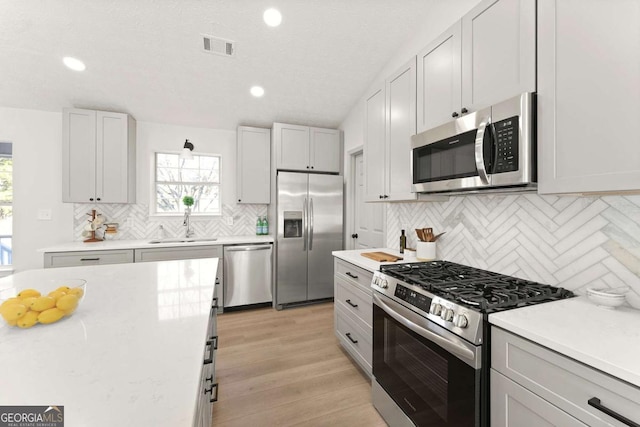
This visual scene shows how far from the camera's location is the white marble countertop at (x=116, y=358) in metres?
0.57

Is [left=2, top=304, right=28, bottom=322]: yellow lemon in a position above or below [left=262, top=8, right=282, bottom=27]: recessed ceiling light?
below

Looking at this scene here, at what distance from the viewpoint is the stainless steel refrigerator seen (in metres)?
3.74

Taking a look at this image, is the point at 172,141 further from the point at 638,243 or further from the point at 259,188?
the point at 638,243

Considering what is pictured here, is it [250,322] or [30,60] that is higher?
[30,60]

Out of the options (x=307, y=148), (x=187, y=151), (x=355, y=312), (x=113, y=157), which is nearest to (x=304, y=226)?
(x=307, y=148)

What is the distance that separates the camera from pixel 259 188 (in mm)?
4020

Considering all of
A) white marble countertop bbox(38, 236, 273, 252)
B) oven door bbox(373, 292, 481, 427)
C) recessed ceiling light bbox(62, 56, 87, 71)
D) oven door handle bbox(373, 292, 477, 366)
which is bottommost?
oven door bbox(373, 292, 481, 427)

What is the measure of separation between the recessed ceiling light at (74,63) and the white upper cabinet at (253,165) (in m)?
1.77

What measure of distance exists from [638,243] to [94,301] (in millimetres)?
2484

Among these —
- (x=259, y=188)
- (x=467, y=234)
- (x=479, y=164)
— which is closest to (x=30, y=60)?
(x=259, y=188)

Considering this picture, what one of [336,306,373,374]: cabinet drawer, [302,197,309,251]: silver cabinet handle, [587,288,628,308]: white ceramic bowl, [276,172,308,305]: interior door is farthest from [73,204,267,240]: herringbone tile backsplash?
[587,288,628,308]: white ceramic bowl

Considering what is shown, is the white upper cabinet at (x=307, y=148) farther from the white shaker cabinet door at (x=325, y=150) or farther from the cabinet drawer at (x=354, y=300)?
the cabinet drawer at (x=354, y=300)

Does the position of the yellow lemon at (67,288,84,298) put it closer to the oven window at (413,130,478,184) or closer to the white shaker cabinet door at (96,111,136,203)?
the oven window at (413,130,478,184)

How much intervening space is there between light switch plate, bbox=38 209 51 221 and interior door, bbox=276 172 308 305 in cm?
288
